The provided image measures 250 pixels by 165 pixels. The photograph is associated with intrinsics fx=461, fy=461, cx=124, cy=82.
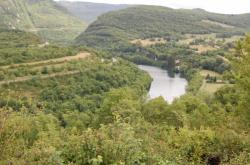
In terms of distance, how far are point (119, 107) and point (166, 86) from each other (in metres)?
83.4

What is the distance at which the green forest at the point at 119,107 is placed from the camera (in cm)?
1384

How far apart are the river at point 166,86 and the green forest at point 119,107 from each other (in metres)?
3.23

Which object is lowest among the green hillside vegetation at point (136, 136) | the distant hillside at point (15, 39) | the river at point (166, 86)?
the river at point (166, 86)

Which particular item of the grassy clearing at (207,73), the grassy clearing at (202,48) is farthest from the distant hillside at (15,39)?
the grassy clearing at (202,48)

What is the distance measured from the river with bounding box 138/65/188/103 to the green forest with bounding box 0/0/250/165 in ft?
10.6

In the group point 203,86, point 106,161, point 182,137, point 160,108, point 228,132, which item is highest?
point 106,161

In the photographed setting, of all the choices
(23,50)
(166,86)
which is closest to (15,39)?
(23,50)

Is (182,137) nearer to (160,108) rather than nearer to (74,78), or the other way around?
(160,108)

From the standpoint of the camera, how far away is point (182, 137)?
22.5 metres

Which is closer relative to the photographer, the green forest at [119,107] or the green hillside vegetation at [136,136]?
the green hillside vegetation at [136,136]

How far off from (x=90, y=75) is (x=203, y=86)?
28483 millimetres

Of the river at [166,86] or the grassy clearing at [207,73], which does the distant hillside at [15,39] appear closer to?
the river at [166,86]

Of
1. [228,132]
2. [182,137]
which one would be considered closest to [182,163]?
[228,132]

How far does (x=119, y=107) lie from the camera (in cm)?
4781
